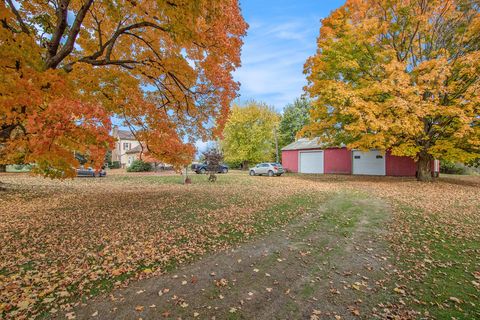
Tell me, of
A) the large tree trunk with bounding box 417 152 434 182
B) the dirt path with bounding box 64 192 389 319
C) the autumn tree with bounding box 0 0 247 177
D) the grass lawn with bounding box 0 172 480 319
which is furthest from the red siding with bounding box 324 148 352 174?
the dirt path with bounding box 64 192 389 319

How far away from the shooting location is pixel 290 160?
3055cm

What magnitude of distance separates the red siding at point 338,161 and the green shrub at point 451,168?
397 inches

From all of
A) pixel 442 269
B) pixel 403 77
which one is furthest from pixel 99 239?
pixel 403 77

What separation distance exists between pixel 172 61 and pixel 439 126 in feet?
49.8

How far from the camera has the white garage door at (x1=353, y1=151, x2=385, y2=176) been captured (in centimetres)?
2303

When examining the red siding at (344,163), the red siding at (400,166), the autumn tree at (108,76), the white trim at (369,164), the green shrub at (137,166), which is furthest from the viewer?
the green shrub at (137,166)

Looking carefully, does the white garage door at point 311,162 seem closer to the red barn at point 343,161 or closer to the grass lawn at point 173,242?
the red barn at point 343,161

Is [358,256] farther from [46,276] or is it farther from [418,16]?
[418,16]

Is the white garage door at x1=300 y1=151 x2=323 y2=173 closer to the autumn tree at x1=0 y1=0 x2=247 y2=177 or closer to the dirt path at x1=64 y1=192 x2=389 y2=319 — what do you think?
the autumn tree at x1=0 y1=0 x2=247 y2=177

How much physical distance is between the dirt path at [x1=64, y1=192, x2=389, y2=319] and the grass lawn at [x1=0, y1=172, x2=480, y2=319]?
266mm

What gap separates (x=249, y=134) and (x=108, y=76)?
26.6 m

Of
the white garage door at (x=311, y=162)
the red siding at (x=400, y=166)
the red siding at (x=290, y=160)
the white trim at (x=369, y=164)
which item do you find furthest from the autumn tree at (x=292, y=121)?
the red siding at (x=400, y=166)

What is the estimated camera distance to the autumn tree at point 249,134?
1363 inches

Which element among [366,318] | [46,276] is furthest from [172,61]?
[366,318]
